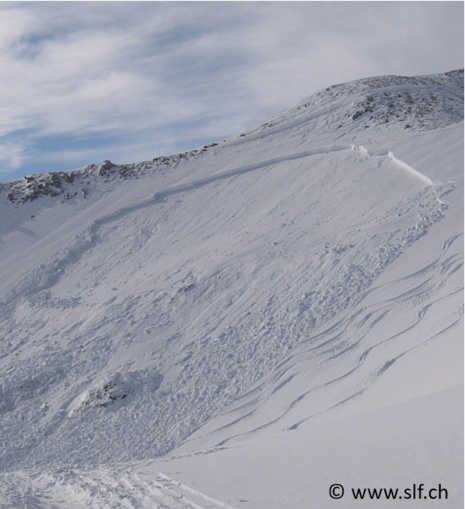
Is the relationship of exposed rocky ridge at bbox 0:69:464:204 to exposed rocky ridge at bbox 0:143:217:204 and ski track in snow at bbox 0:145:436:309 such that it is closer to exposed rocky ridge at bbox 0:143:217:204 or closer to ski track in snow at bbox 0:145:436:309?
exposed rocky ridge at bbox 0:143:217:204

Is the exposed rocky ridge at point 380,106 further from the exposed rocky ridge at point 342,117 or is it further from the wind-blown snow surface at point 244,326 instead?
the wind-blown snow surface at point 244,326

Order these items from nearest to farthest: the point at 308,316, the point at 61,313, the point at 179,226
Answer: the point at 308,316, the point at 61,313, the point at 179,226

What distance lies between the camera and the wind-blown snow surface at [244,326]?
7.20 m

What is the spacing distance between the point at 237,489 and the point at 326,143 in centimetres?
2126

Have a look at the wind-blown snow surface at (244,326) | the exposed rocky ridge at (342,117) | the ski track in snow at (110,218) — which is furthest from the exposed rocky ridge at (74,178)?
the ski track in snow at (110,218)

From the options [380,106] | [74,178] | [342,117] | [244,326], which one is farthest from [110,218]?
[380,106]

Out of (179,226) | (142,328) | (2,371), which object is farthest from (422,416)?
(179,226)

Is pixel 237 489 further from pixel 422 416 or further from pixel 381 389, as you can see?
pixel 381 389

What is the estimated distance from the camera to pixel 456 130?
71.8 ft

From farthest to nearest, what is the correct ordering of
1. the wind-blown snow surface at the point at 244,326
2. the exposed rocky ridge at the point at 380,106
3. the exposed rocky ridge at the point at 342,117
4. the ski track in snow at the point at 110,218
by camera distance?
the exposed rocky ridge at the point at 342,117
the exposed rocky ridge at the point at 380,106
the ski track in snow at the point at 110,218
the wind-blown snow surface at the point at 244,326

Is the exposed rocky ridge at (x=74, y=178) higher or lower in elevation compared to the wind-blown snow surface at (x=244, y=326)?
higher

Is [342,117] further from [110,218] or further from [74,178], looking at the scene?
[74,178]

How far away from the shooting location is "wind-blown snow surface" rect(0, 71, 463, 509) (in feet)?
23.6

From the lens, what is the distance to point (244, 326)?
46.2ft
